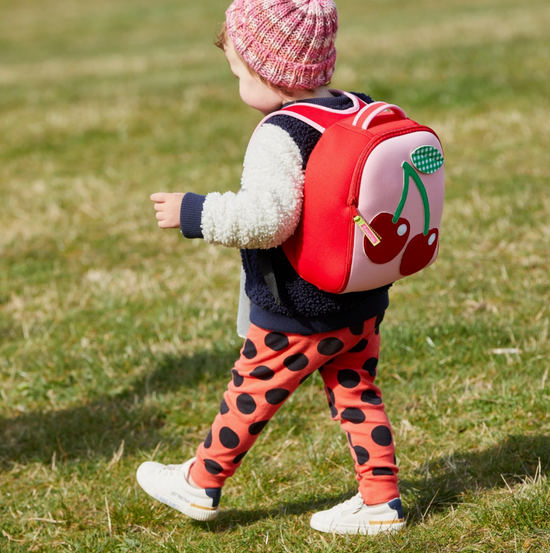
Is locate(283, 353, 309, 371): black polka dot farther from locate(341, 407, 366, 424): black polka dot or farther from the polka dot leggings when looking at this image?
locate(341, 407, 366, 424): black polka dot

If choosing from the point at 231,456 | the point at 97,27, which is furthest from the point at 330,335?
the point at 97,27

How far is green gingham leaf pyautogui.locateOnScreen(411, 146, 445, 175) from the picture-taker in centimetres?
259

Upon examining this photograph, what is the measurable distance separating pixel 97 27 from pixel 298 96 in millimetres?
30496

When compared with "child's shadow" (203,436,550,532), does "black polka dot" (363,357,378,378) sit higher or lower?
higher

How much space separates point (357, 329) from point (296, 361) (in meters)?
0.27

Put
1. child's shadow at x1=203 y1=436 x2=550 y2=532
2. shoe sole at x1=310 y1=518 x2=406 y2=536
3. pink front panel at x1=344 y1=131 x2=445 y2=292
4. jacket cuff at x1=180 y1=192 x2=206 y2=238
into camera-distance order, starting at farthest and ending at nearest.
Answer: child's shadow at x1=203 y1=436 x2=550 y2=532 < shoe sole at x1=310 y1=518 x2=406 y2=536 < jacket cuff at x1=180 y1=192 x2=206 y2=238 < pink front panel at x1=344 y1=131 x2=445 y2=292

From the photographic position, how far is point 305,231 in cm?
264

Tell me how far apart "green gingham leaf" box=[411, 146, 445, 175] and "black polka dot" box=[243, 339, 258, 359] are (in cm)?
93

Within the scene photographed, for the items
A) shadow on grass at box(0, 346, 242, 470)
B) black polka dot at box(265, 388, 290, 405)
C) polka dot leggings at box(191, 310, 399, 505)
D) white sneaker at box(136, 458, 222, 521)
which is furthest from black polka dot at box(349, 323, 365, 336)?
shadow on grass at box(0, 346, 242, 470)

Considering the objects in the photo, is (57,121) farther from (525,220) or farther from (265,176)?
(265,176)

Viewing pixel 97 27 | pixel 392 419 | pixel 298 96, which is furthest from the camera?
pixel 97 27

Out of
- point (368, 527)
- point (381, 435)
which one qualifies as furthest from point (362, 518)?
point (381, 435)

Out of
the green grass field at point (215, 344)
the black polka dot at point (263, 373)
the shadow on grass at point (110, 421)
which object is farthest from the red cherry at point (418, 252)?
the shadow on grass at point (110, 421)

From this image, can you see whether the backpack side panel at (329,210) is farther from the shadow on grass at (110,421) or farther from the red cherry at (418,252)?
the shadow on grass at (110,421)
